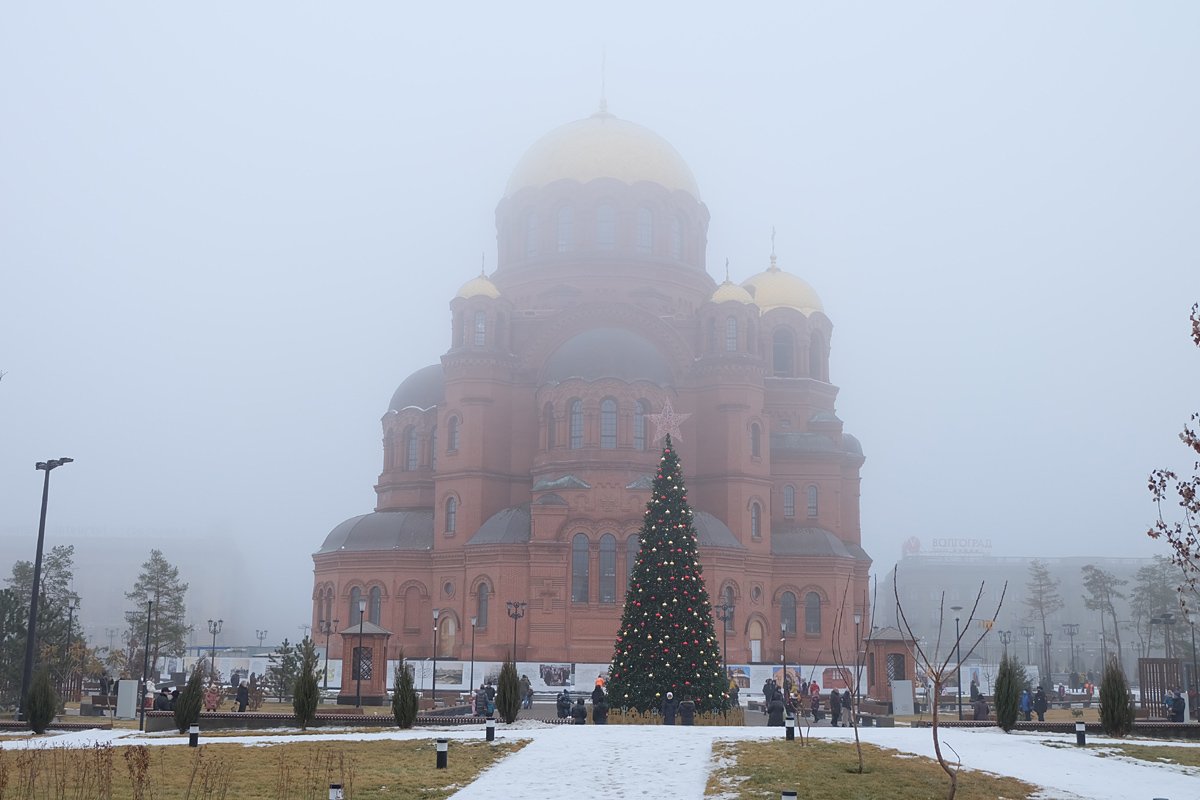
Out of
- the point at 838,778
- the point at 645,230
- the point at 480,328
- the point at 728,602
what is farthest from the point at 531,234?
the point at 838,778

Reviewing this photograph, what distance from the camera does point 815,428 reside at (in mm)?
60156

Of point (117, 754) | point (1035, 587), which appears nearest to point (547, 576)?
point (117, 754)

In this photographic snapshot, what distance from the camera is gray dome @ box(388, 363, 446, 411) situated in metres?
58.5

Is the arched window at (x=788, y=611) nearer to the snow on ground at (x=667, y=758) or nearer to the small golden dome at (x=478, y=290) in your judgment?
the small golden dome at (x=478, y=290)

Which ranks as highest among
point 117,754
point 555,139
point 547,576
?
point 555,139

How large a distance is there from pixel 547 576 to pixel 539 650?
2.84 metres

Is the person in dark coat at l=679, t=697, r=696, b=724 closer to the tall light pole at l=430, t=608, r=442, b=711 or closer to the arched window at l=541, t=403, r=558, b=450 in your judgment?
the tall light pole at l=430, t=608, r=442, b=711

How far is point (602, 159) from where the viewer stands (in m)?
61.0

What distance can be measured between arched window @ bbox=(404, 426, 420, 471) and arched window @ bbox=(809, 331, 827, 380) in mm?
19974

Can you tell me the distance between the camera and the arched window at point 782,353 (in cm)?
6225

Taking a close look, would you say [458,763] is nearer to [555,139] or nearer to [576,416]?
[576,416]

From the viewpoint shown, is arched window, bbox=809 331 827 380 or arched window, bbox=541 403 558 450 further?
arched window, bbox=809 331 827 380

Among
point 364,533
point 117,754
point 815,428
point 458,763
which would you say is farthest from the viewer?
point 815,428

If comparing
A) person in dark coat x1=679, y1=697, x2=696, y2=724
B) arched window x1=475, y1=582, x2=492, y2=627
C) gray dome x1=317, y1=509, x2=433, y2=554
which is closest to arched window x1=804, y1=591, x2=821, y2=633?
arched window x1=475, y1=582, x2=492, y2=627
